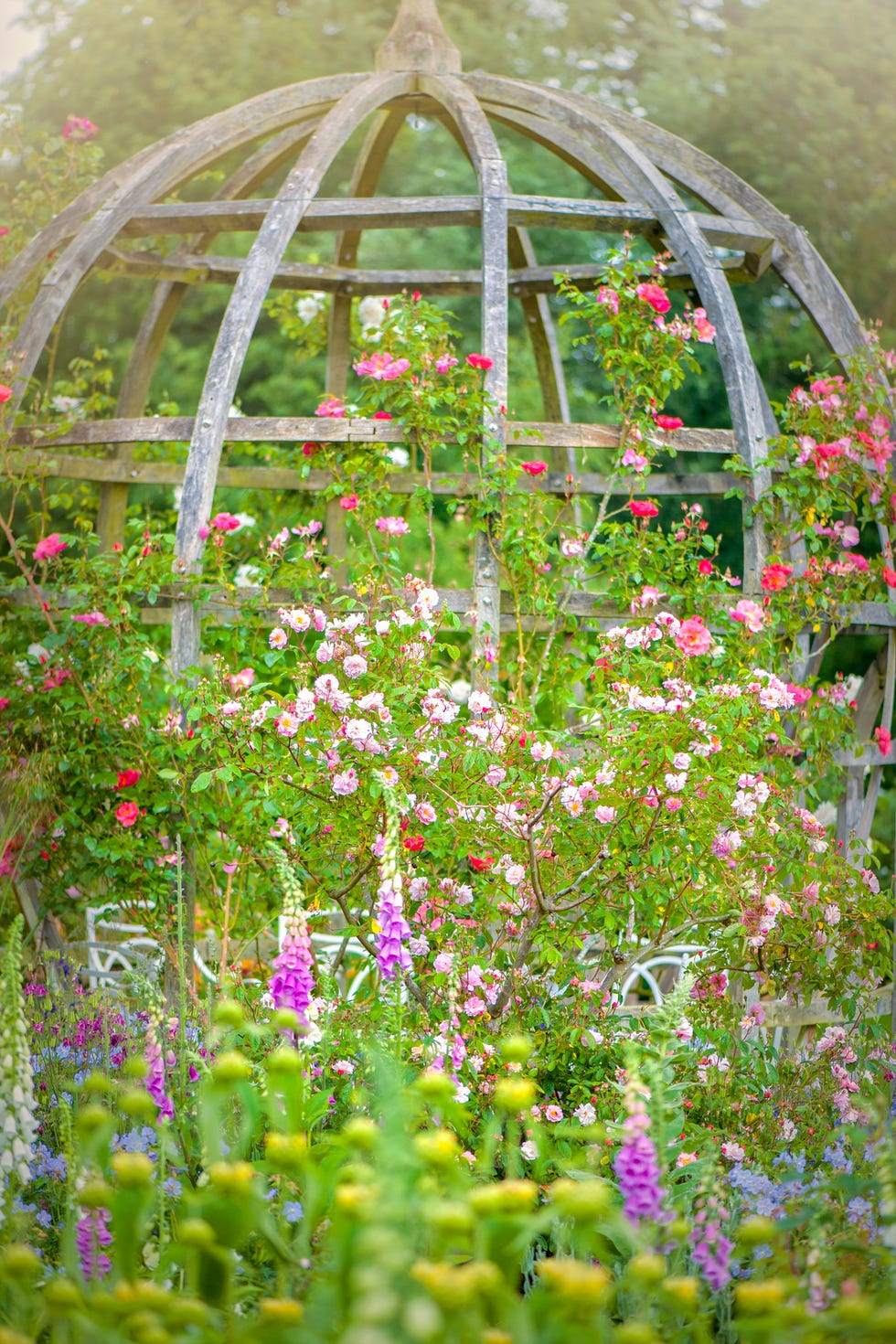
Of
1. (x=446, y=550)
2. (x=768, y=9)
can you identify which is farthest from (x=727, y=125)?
(x=446, y=550)

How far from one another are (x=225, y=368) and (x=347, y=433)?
418 millimetres

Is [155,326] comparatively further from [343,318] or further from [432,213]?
[432,213]

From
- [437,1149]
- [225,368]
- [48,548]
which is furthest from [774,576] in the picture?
[437,1149]

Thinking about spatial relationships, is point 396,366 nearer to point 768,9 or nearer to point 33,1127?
point 33,1127

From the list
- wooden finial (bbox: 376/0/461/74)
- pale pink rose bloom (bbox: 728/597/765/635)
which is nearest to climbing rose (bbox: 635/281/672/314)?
pale pink rose bloom (bbox: 728/597/765/635)

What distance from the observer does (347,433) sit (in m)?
3.43

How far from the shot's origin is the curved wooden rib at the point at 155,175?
376 cm

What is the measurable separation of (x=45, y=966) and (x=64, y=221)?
8.39ft

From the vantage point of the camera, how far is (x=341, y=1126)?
2.42m

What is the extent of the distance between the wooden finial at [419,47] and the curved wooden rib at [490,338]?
0.54 metres

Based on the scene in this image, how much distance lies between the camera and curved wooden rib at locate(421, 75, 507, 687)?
10.7 feet

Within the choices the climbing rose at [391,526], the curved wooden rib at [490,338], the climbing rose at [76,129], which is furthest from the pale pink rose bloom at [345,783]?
the climbing rose at [76,129]

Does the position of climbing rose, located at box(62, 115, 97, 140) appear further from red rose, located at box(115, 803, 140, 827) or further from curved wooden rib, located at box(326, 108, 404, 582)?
Result: red rose, located at box(115, 803, 140, 827)

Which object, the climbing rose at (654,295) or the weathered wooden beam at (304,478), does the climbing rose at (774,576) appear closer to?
the weathered wooden beam at (304,478)
